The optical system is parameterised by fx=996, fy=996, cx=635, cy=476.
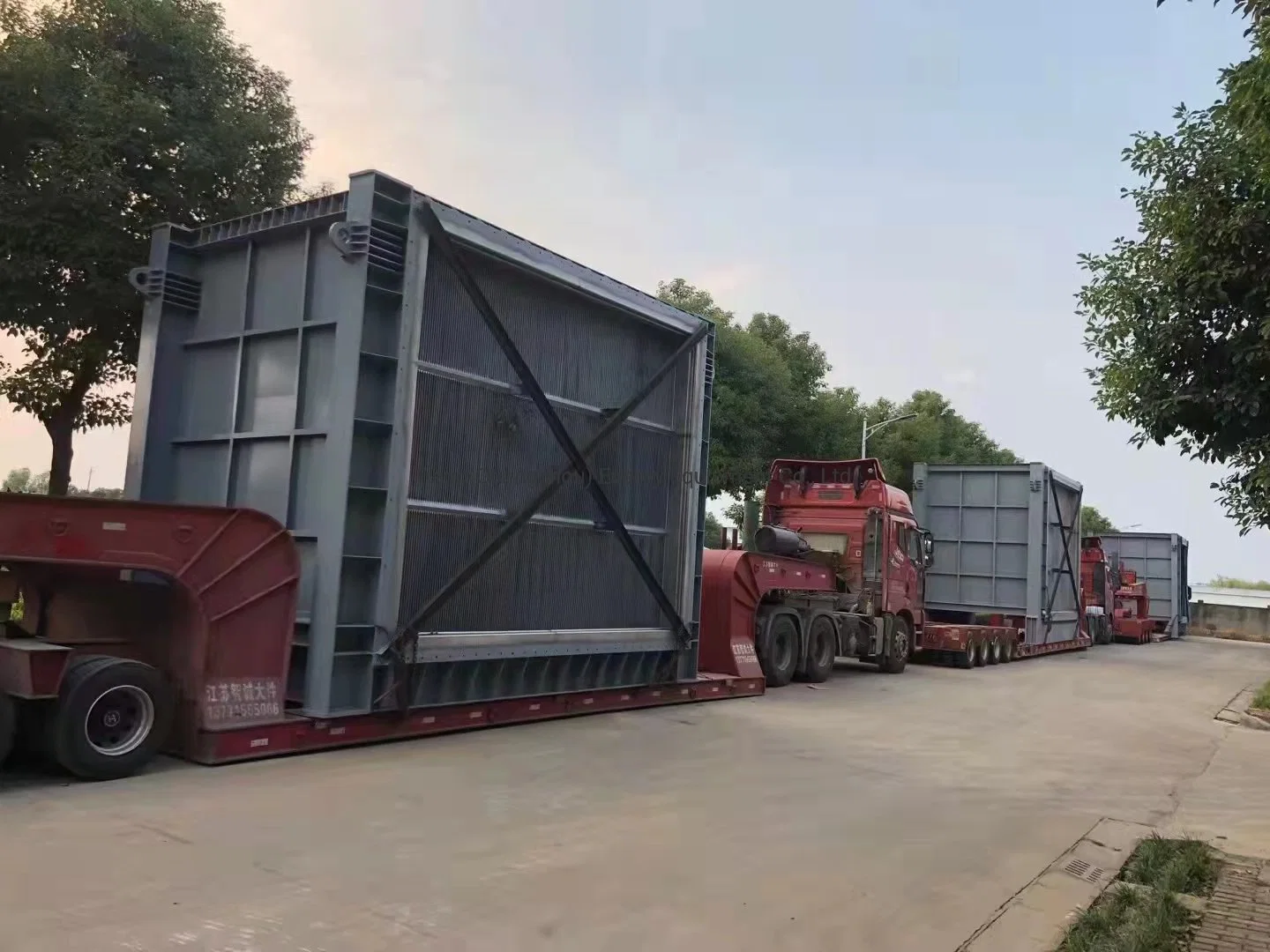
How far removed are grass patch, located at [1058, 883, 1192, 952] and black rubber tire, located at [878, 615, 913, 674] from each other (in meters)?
13.1

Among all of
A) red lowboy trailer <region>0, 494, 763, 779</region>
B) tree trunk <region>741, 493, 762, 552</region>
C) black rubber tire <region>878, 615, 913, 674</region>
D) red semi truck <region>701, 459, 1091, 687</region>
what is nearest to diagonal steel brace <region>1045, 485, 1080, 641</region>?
red semi truck <region>701, 459, 1091, 687</region>

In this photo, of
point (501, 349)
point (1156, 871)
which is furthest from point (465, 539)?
point (1156, 871)

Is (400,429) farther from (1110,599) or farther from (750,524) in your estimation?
(1110,599)

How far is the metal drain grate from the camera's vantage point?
595 centimetres

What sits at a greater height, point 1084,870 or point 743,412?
point 743,412

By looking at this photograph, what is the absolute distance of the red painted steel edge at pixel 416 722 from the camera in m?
7.54

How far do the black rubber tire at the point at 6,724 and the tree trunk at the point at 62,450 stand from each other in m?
10.3

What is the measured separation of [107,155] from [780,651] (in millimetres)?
11518

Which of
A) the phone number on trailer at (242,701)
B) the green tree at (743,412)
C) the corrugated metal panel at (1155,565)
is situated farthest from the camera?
the corrugated metal panel at (1155,565)

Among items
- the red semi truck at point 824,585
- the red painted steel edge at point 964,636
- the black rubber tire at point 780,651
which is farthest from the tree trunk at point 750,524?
the red painted steel edge at point 964,636

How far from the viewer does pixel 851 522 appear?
697 inches

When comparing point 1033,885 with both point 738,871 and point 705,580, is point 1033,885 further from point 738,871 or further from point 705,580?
point 705,580

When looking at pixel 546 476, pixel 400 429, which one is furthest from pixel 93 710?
pixel 546 476

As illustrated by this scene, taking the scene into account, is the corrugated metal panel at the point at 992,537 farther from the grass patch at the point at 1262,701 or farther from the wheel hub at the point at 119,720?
the wheel hub at the point at 119,720
